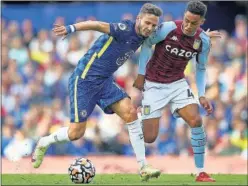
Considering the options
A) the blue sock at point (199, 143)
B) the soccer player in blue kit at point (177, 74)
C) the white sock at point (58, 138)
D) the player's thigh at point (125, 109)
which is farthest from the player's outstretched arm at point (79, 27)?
the blue sock at point (199, 143)

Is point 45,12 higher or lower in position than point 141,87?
lower

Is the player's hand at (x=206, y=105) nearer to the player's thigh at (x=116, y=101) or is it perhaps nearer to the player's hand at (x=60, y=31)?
the player's thigh at (x=116, y=101)

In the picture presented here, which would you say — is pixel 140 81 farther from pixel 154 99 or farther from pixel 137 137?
pixel 137 137

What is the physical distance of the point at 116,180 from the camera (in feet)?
49.9

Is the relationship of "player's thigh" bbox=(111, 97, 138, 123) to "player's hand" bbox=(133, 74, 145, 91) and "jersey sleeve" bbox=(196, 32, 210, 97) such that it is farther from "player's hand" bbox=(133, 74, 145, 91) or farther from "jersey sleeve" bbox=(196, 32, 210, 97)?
"jersey sleeve" bbox=(196, 32, 210, 97)

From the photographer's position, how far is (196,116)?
49.1 feet

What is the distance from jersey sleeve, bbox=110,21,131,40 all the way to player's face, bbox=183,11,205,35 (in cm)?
87

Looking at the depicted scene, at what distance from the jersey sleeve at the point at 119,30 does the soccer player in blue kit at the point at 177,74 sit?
0.62m

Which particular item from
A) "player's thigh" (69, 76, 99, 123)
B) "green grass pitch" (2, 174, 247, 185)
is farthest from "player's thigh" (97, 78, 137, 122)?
"green grass pitch" (2, 174, 247, 185)

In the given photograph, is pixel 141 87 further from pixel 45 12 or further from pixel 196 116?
pixel 45 12

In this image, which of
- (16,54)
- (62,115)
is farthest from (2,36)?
(62,115)

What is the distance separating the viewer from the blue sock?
15056 mm

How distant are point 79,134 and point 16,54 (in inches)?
385

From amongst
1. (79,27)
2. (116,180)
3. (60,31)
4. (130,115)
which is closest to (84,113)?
(130,115)
